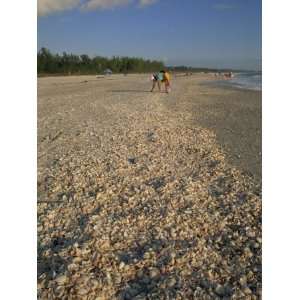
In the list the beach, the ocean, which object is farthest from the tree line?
the beach

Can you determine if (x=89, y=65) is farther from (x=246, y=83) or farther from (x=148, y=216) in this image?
(x=148, y=216)

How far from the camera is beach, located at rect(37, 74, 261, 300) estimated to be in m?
2.59

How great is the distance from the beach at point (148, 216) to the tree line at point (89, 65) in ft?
55.6

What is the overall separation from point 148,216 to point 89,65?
49.1 meters

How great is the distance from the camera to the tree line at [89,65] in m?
32.6

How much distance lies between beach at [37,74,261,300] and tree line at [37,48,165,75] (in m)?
16.9

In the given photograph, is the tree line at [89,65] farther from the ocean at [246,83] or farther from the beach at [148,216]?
the beach at [148,216]

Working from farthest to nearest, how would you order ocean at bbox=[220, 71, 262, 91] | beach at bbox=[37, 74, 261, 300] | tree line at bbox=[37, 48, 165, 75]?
tree line at bbox=[37, 48, 165, 75], ocean at bbox=[220, 71, 262, 91], beach at bbox=[37, 74, 261, 300]

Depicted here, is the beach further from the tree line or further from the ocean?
the tree line

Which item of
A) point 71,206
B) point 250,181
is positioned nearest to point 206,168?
point 250,181
